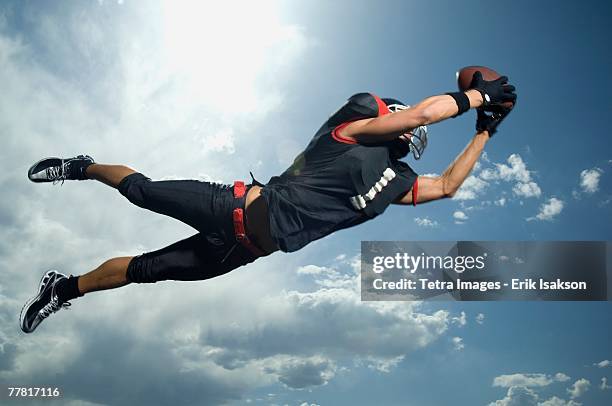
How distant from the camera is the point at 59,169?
593 centimetres

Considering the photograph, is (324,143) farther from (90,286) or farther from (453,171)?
(90,286)

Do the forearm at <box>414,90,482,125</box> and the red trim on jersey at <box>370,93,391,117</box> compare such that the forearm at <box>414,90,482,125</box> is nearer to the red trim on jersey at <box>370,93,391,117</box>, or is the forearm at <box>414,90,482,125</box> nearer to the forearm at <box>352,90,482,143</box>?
the forearm at <box>352,90,482,143</box>

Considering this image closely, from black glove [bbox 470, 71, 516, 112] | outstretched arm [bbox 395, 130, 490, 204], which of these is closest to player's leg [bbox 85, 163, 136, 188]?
outstretched arm [bbox 395, 130, 490, 204]

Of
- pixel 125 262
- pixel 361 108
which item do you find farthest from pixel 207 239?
pixel 361 108

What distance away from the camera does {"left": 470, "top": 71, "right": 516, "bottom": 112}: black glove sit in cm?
461

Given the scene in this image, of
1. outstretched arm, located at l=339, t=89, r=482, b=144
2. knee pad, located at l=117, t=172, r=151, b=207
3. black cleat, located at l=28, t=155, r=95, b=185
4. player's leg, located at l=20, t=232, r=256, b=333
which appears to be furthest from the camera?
black cleat, located at l=28, t=155, r=95, b=185

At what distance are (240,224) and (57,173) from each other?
94.3 inches

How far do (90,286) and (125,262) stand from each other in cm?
56

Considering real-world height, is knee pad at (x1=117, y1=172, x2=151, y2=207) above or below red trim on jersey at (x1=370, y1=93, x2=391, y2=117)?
below

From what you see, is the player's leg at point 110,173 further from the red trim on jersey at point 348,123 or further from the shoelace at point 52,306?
the red trim on jersey at point 348,123

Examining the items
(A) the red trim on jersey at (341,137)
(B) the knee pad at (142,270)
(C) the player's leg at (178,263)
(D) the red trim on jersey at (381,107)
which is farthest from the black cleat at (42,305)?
(D) the red trim on jersey at (381,107)

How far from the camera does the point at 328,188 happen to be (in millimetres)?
4621

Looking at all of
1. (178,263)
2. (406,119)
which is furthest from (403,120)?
(178,263)

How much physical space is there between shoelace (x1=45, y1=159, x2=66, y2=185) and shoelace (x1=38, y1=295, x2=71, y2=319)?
1.24 metres
